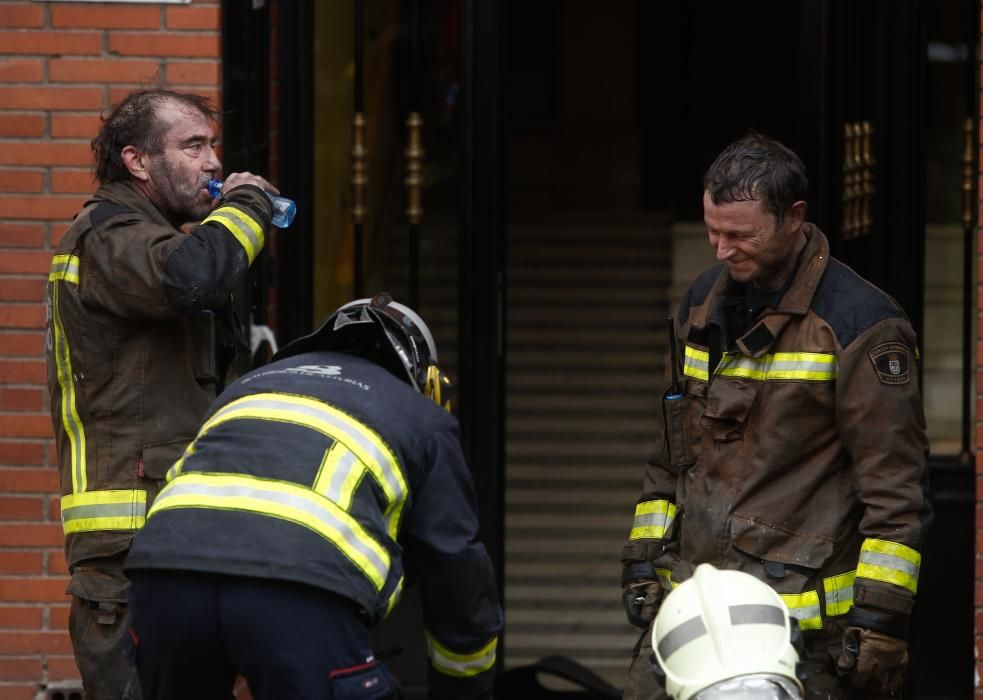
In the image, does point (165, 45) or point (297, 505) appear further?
point (165, 45)

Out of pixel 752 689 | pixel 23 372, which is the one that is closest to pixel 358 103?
pixel 23 372

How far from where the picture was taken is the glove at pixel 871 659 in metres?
3.40

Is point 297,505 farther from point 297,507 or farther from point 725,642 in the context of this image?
point 725,642

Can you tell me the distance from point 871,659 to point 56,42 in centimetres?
281

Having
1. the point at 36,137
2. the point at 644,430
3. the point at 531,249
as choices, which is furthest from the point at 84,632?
the point at 531,249

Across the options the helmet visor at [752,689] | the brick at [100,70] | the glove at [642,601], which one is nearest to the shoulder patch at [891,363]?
the glove at [642,601]

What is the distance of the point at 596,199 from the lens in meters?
10.9

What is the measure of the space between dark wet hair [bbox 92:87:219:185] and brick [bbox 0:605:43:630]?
1.40 meters

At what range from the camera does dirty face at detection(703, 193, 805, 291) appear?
11.6 ft

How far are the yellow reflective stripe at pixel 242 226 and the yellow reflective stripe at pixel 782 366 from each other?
1116mm

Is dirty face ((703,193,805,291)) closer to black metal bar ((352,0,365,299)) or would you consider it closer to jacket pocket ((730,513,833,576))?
jacket pocket ((730,513,833,576))

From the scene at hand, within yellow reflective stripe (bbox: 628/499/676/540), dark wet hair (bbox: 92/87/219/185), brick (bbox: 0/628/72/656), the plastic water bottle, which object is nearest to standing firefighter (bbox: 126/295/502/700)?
yellow reflective stripe (bbox: 628/499/676/540)

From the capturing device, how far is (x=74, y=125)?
4.62 meters

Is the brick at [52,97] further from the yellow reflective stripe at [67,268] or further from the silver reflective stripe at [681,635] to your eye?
the silver reflective stripe at [681,635]
